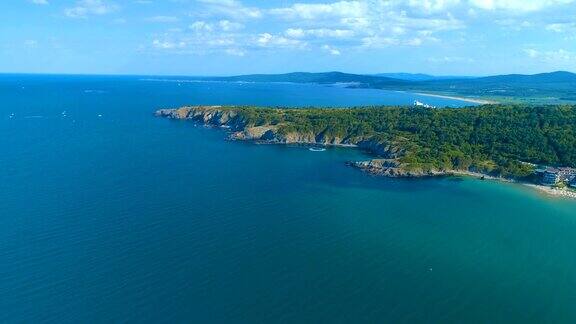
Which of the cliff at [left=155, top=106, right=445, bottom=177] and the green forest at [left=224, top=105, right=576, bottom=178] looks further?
the green forest at [left=224, top=105, right=576, bottom=178]

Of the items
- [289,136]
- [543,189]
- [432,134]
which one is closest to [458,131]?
[432,134]

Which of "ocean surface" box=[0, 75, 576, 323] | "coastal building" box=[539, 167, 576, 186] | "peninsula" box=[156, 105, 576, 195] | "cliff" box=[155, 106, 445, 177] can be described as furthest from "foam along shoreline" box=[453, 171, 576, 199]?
"cliff" box=[155, 106, 445, 177]

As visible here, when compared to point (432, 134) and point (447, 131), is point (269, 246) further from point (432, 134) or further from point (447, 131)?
point (447, 131)

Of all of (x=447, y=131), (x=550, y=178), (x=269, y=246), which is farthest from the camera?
(x=447, y=131)

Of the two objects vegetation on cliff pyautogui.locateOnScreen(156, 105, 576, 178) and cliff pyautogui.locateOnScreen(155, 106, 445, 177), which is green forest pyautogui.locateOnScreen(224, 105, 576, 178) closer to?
vegetation on cliff pyautogui.locateOnScreen(156, 105, 576, 178)

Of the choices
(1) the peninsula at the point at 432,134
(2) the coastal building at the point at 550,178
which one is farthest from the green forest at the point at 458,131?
(2) the coastal building at the point at 550,178

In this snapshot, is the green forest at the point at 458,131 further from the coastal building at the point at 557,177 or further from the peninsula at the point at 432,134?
the coastal building at the point at 557,177

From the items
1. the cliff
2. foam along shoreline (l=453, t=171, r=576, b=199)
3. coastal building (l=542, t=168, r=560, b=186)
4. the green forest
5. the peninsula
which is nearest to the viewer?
foam along shoreline (l=453, t=171, r=576, b=199)

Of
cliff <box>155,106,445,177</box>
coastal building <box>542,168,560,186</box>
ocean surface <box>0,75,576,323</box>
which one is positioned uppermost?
cliff <box>155,106,445,177</box>
